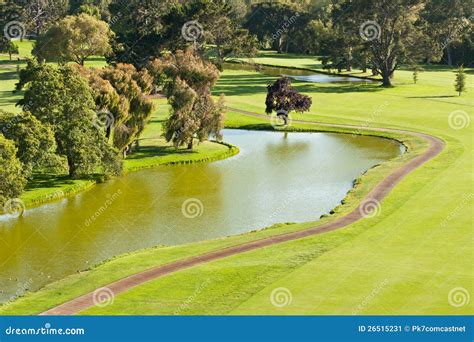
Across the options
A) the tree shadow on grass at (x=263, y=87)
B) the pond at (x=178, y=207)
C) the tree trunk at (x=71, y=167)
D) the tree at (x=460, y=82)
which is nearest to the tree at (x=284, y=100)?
the pond at (x=178, y=207)

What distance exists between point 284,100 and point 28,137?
45874 mm

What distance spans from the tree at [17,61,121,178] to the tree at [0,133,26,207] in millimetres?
9233

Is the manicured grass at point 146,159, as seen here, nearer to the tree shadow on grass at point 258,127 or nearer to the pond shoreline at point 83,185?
the pond shoreline at point 83,185

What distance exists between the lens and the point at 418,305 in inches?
1411

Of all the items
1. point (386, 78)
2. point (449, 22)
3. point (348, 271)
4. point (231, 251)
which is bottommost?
point (231, 251)

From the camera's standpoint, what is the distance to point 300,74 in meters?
162

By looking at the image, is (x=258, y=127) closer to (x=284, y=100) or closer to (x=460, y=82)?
(x=284, y=100)

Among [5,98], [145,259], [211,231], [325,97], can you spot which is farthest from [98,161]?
[325,97]

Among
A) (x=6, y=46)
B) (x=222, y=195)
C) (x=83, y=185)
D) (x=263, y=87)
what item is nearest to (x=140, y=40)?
(x=263, y=87)

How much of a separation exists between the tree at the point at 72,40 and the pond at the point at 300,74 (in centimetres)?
3885

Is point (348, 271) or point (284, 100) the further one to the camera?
point (284, 100)

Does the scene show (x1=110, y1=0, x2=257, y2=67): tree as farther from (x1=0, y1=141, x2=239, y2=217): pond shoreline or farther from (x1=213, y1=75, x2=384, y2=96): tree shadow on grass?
(x1=0, y1=141, x2=239, y2=217): pond shoreline

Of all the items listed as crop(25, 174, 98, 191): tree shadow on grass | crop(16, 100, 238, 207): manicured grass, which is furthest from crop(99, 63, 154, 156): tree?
crop(25, 174, 98, 191): tree shadow on grass

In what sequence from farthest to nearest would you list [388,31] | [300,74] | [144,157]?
[300,74]
[388,31]
[144,157]
